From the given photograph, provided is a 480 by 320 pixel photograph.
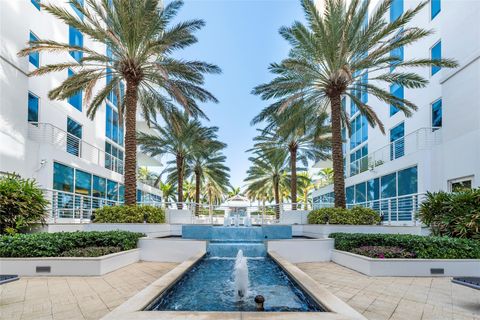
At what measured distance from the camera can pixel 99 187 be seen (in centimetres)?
2089

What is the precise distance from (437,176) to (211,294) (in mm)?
12919

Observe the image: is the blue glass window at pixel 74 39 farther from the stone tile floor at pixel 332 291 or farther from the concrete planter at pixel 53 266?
the stone tile floor at pixel 332 291

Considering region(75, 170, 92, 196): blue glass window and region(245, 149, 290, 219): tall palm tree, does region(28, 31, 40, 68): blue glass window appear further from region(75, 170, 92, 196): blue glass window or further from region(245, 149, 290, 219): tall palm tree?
region(245, 149, 290, 219): tall palm tree

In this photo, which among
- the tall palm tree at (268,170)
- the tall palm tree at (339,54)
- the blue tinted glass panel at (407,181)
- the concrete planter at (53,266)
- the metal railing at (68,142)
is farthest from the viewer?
the tall palm tree at (268,170)

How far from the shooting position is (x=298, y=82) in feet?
51.4

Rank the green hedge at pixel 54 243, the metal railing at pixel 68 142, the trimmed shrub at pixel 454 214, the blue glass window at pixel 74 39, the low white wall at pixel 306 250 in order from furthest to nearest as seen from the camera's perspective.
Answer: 1. the blue glass window at pixel 74 39
2. the metal railing at pixel 68 142
3. the low white wall at pixel 306 250
4. the trimmed shrub at pixel 454 214
5. the green hedge at pixel 54 243

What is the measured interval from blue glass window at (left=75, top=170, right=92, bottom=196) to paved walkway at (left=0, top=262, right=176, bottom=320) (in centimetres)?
1065

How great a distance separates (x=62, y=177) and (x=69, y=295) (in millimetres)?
11378

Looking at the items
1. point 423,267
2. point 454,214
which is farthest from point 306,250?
point 454,214

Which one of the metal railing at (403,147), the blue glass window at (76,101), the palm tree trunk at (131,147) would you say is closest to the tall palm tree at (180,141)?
the blue glass window at (76,101)

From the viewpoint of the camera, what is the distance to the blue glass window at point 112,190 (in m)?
22.5

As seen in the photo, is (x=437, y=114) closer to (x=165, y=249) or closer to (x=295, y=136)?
(x=295, y=136)

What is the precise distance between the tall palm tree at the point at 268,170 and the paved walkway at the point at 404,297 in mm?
20050

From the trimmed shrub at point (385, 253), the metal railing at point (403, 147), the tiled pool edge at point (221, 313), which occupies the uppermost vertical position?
the metal railing at point (403, 147)
